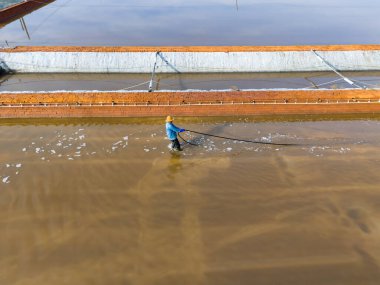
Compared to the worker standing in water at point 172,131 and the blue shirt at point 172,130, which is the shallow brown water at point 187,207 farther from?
the blue shirt at point 172,130

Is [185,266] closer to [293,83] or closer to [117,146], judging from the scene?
[117,146]

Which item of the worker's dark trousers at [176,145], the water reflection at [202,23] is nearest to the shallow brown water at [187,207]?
the worker's dark trousers at [176,145]

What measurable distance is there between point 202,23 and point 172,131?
44.9ft

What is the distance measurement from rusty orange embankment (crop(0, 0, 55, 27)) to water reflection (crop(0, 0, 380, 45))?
2.12 ft

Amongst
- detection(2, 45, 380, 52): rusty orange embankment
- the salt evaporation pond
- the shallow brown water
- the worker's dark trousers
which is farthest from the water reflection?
the worker's dark trousers

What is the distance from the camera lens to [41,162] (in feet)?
27.1

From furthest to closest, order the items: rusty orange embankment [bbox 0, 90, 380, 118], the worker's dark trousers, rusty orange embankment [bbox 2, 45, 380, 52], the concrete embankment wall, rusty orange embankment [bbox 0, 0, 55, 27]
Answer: rusty orange embankment [bbox 0, 0, 55, 27] < rusty orange embankment [bbox 2, 45, 380, 52] < the concrete embankment wall < rusty orange embankment [bbox 0, 90, 380, 118] < the worker's dark trousers

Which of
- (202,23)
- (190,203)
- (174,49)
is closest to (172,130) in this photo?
(190,203)

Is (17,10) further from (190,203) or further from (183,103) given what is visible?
(190,203)

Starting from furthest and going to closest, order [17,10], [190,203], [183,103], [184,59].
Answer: [17,10]
[184,59]
[183,103]
[190,203]

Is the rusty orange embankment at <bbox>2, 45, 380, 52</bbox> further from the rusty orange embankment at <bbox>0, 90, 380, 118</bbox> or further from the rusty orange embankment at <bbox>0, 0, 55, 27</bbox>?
the rusty orange embankment at <bbox>0, 0, 55, 27</bbox>

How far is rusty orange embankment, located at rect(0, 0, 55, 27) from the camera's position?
66.9 feet

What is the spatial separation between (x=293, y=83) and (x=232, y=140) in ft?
17.8

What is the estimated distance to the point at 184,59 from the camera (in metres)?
13.9
